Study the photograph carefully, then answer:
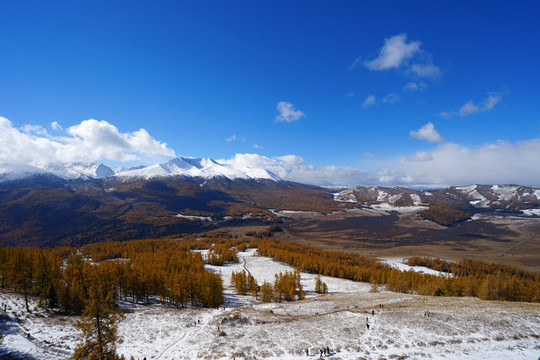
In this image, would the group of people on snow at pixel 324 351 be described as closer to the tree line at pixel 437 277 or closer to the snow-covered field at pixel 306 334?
the snow-covered field at pixel 306 334

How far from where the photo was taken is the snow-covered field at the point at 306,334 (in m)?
30.3

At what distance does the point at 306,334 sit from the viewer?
35688mm

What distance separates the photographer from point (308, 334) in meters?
35.6

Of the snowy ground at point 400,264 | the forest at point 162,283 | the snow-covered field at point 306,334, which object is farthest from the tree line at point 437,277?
the snow-covered field at point 306,334

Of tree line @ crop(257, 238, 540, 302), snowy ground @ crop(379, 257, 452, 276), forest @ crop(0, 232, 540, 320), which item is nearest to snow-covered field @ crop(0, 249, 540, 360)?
forest @ crop(0, 232, 540, 320)

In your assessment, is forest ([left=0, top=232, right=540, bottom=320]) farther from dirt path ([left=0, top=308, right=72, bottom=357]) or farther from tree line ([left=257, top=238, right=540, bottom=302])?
dirt path ([left=0, top=308, right=72, bottom=357])

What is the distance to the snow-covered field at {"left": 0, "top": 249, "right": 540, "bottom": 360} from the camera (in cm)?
3027

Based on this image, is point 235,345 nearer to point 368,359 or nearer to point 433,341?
point 368,359

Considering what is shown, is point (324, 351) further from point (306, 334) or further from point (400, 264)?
point (400, 264)

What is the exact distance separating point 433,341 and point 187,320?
42650 millimetres

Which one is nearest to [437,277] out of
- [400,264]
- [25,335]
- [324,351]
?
[400,264]

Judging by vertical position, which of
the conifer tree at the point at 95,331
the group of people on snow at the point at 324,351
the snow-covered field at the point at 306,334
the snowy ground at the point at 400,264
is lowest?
the snowy ground at the point at 400,264

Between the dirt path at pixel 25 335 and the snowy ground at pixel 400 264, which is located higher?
the dirt path at pixel 25 335

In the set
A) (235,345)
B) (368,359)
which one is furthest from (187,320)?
(368,359)
